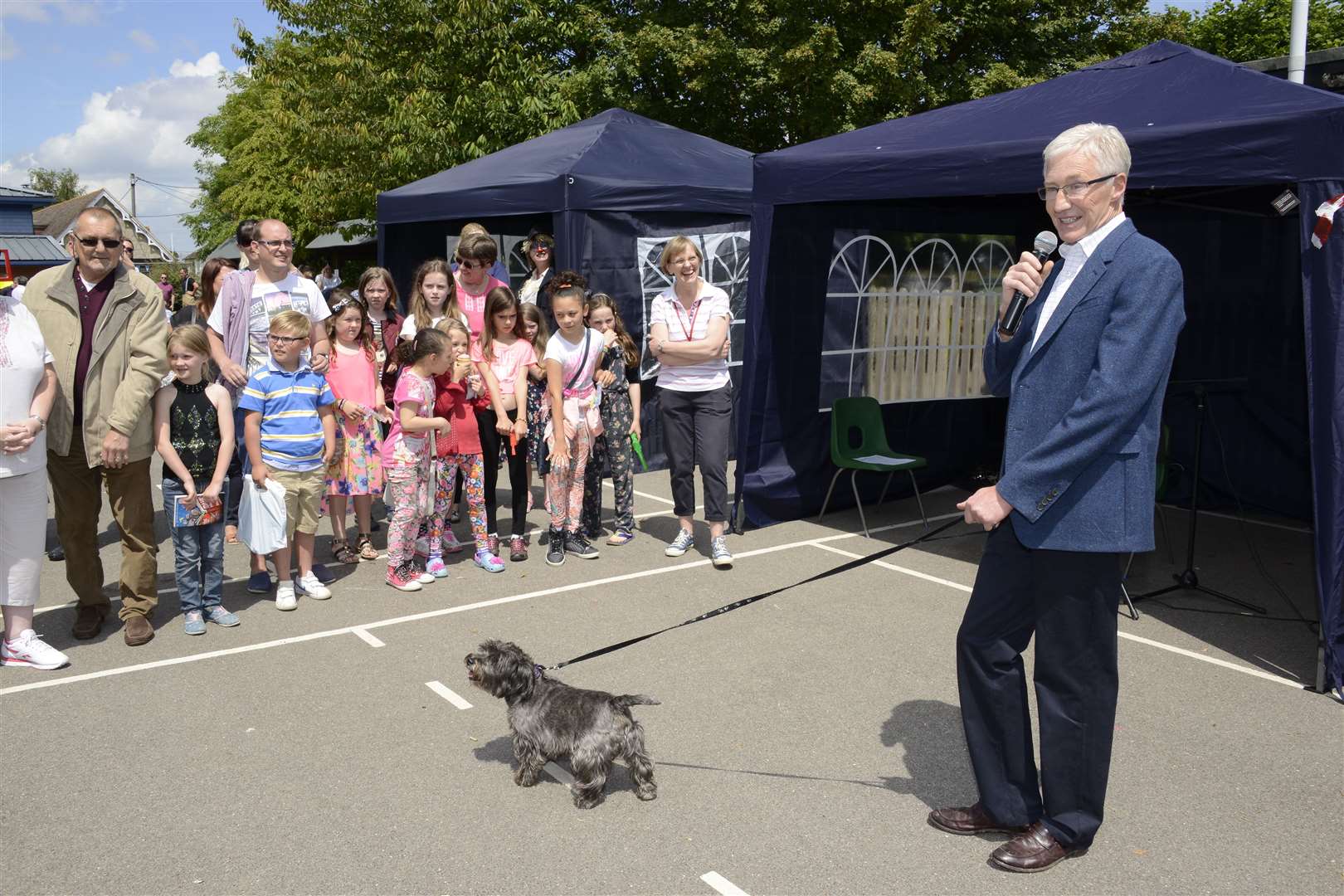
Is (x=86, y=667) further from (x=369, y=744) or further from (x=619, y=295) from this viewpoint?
(x=619, y=295)

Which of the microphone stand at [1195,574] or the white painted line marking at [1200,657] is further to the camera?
the microphone stand at [1195,574]

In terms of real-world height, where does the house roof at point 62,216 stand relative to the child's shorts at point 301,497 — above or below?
above

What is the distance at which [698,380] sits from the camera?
21.5ft

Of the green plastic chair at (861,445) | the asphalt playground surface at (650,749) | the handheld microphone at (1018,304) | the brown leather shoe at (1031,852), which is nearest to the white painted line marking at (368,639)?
the asphalt playground surface at (650,749)

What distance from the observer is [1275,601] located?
6090 millimetres

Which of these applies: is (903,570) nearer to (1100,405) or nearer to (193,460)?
(1100,405)

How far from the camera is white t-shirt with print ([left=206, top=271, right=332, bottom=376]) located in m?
6.02

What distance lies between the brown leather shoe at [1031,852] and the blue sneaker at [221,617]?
396 cm

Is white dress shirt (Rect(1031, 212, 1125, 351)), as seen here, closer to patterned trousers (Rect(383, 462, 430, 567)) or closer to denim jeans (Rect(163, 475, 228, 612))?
patterned trousers (Rect(383, 462, 430, 567))

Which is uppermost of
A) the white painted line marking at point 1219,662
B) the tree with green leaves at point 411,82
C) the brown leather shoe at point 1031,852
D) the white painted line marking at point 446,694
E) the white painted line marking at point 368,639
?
the tree with green leaves at point 411,82

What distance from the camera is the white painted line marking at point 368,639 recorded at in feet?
17.0

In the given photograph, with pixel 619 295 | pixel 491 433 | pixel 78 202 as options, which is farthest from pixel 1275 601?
pixel 78 202

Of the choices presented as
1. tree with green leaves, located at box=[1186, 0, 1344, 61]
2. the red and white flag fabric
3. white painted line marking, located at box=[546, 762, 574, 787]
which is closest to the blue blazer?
white painted line marking, located at box=[546, 762, 574, 787]

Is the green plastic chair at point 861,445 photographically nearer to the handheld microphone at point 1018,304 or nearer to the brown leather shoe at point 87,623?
the handheld microphone at point 1018,304
